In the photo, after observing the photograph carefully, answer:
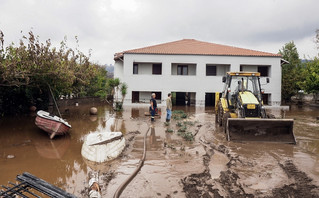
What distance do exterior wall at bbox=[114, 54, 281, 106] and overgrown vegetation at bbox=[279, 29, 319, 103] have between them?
2701 mm

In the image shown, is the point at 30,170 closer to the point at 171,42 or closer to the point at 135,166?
the point at 135,166

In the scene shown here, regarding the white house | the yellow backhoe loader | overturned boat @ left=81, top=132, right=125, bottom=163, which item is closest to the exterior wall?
the white house

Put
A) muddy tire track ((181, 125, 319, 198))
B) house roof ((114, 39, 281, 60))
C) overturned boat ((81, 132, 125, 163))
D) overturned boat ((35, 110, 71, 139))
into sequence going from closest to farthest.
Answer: muddy tire track ((181, 125, 319, 198)) → overturned boat ((81, 132, 125, 163)) → overturned boat ((35, 110, 71, 139)) → house roof ((114, 39, 281, 60))

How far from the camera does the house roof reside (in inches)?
928

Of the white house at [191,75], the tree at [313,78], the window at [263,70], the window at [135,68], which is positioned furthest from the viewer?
the window at [263,70]

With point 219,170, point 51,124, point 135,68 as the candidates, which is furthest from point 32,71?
point 135,68

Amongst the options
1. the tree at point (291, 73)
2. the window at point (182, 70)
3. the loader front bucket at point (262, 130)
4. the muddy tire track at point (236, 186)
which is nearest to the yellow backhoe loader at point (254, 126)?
the loader front bucket at point (262, 130)

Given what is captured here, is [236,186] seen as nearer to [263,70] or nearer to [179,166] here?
[179,166]

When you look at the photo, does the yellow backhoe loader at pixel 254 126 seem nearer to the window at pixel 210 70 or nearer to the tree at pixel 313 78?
the tree at pixel 313 78

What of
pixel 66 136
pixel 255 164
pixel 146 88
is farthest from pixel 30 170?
pixel 146 88

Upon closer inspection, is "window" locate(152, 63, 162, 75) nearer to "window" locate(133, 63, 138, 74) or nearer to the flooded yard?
"window" locate(133, 63, 138, 74)

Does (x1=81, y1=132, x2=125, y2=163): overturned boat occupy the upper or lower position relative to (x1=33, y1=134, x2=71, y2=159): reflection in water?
upper

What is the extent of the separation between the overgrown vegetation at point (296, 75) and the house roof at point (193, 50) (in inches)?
146

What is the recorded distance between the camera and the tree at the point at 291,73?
25.8 metres
